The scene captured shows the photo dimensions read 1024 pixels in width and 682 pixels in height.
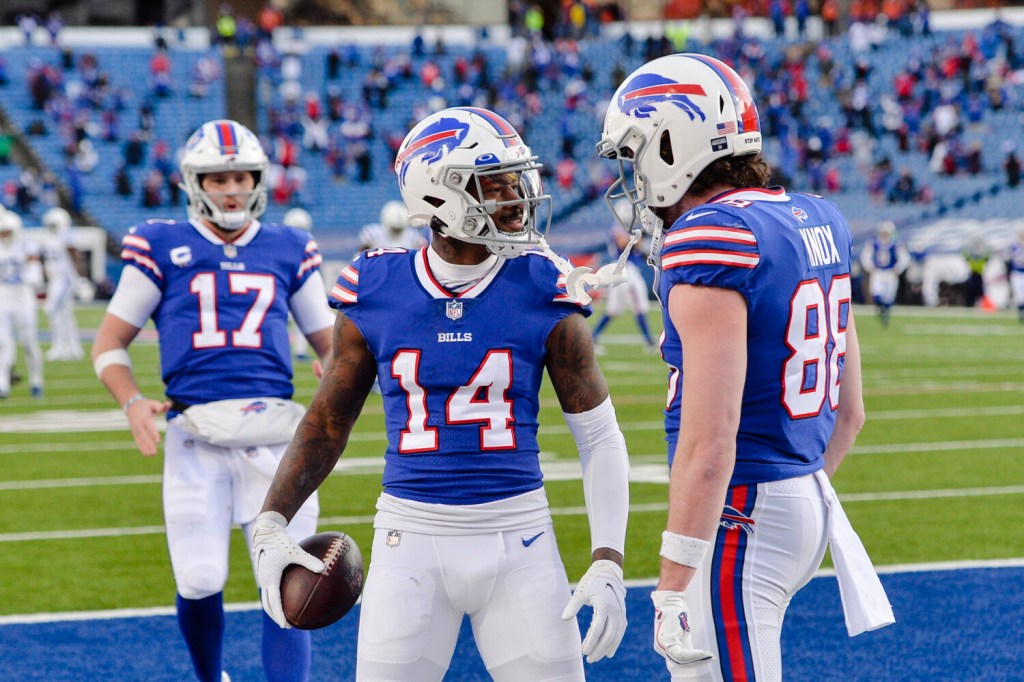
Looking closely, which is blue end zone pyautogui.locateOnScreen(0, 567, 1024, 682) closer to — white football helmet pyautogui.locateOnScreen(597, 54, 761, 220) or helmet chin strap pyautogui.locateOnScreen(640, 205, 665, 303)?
helmet chin strap pyautogui.locateOnScreen(640, 205, 665, 303)

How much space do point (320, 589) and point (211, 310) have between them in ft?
5.95

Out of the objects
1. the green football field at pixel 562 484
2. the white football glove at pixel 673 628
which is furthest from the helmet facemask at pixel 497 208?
the green football field at pixel 562 484

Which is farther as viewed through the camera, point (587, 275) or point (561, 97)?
point (561, 97)

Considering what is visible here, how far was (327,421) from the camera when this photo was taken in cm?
343

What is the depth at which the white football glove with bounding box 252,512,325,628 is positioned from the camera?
324 cm

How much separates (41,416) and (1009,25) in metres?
29.5

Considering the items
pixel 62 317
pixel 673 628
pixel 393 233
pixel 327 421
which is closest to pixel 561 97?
pixel 62 317

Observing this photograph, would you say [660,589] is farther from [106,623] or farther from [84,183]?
[84,183]

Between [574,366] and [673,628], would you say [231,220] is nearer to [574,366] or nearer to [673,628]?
[574,366]

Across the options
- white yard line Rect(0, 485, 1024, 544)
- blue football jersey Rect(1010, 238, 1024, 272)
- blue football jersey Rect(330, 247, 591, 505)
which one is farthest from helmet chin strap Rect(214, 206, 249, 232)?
blue football jersey Rect(1010, 238, 1024, 272)

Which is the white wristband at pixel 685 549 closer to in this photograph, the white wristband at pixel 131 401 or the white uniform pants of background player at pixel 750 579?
the white uniform pants of background player at pixel 750 579

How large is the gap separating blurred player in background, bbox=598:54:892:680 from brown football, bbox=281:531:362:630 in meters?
0.80

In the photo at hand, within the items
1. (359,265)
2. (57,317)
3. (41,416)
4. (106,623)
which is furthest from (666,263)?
(57,317)

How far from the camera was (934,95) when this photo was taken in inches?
1382
